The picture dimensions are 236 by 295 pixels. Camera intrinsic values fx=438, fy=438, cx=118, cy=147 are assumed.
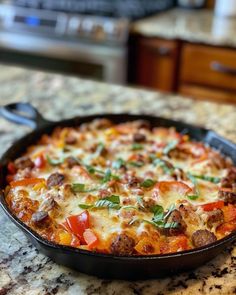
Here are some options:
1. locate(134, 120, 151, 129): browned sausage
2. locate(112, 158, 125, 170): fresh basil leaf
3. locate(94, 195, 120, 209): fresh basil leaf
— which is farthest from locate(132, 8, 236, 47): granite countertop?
locate(94, 195, 120, 209): fresh basil leaf

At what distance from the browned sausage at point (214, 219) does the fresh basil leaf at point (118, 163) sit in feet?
0.98

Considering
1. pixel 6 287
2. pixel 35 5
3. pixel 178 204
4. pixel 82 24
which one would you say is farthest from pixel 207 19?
pixel 6 287

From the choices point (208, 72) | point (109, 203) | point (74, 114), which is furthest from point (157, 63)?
point (109, 203)

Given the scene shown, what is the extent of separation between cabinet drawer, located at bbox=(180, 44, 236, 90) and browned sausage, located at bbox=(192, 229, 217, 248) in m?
1.66

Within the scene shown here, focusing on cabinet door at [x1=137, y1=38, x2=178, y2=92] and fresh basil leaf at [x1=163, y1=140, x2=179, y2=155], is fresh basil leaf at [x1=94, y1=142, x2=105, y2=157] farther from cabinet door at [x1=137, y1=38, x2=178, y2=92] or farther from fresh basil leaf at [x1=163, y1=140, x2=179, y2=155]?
cabinet door at [x1=137, y1=38, x2=178, y2=92]

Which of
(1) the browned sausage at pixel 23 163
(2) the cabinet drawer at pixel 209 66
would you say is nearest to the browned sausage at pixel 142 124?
(1) the browned sausage at pixel 23 163

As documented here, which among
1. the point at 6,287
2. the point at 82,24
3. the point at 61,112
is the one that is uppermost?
the point at 82,24

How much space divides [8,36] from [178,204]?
2.21 meters

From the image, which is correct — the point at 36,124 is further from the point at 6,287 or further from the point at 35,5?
the point at 35,5

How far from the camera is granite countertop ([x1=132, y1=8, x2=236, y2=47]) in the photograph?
7.66ft

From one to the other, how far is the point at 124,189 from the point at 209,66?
158 centimetres

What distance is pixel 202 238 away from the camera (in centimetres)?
81

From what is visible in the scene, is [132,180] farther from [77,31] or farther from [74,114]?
[77,31]

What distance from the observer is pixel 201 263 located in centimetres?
81
